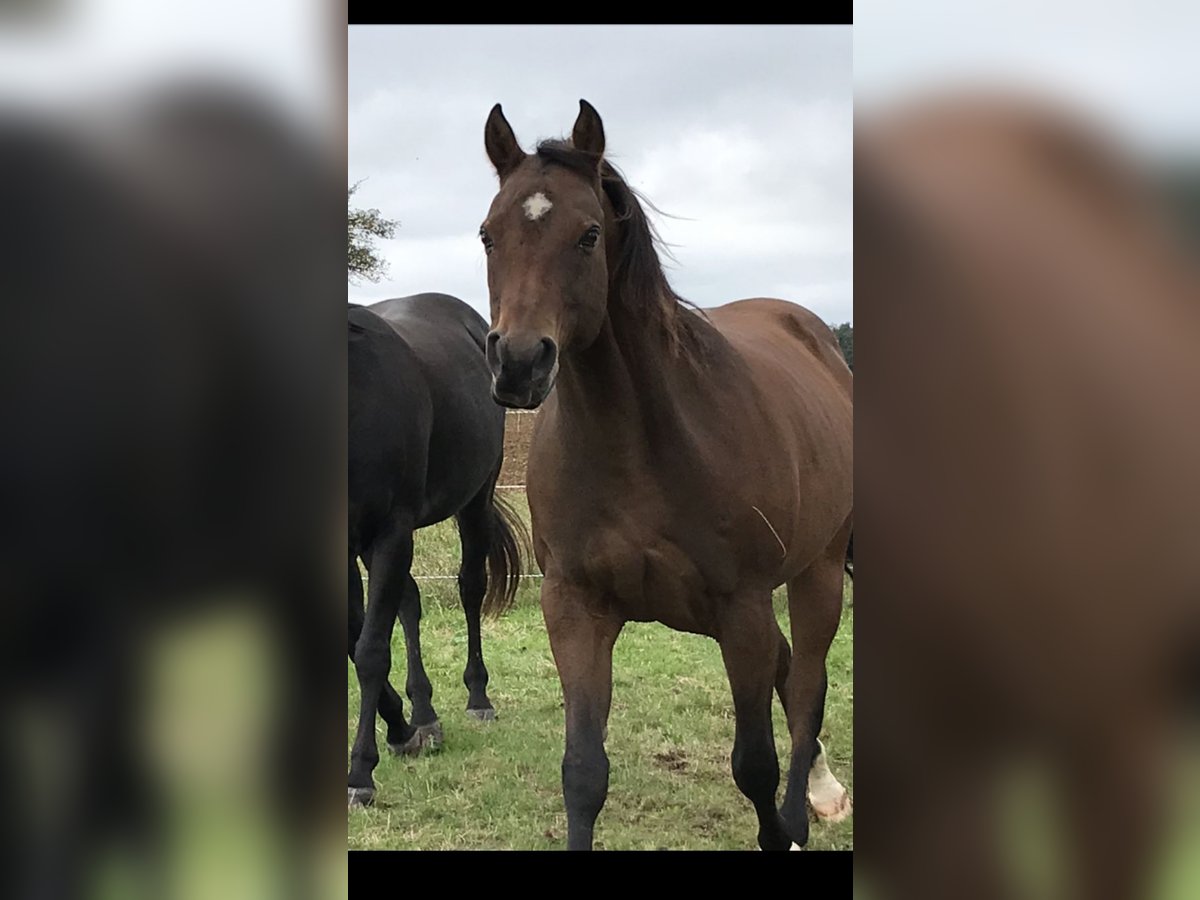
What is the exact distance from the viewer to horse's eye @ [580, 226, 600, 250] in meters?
2.30

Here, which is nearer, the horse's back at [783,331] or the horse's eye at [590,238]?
the horse's eye at [590,238]

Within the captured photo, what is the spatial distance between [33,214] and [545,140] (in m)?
1.65

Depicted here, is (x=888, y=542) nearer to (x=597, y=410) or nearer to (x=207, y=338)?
(x=207, y=338)

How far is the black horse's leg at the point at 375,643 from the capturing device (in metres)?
3.61

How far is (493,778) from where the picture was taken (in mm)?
4016

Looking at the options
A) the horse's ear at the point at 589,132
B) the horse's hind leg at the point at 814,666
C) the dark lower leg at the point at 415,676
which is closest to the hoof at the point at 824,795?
the horse's hind leg at the point at 814,666

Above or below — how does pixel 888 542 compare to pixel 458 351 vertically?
below

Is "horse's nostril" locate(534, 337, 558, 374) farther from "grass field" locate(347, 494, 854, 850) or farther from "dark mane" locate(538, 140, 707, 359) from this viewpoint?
"grass field" locate(347, 494, 854, 850)

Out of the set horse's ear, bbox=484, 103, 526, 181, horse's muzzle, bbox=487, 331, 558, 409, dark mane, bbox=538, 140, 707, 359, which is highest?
horse's ear, bbox=484, 103, 526, 181

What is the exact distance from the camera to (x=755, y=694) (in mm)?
2756

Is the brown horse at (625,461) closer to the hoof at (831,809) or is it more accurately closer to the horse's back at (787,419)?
the horse's back at (787,419)

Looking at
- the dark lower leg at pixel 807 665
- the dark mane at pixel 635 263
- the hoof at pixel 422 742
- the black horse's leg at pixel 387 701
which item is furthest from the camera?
the hoof at pixel 422 742

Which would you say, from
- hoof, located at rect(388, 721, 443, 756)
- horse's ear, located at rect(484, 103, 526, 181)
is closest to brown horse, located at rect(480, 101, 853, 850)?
horse's ear, located at rect(484, 103, 526, 181)

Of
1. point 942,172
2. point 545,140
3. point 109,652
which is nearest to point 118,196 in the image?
point 109,652
